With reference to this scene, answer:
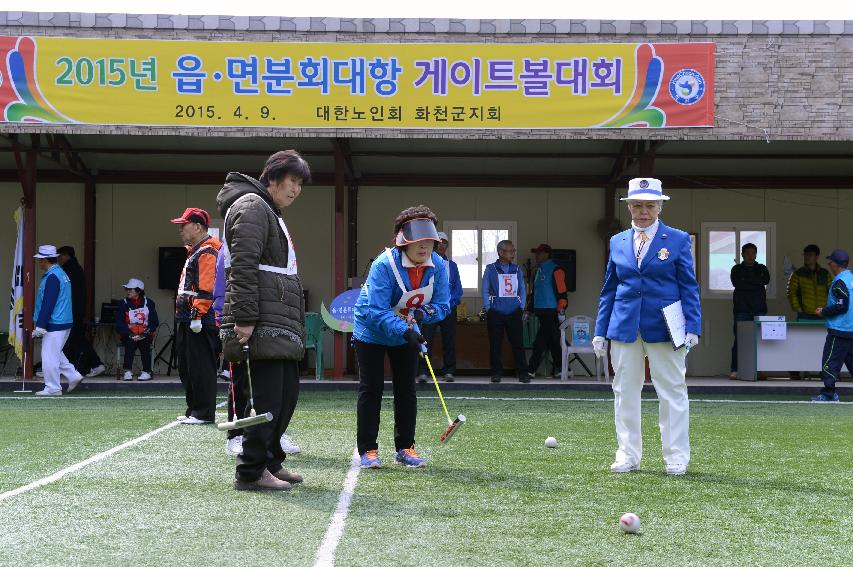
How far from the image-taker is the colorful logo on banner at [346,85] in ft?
41.3

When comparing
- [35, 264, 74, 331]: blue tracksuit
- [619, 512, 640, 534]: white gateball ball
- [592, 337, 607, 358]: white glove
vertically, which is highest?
[35, 264, 74, 331]: blue tracksuit

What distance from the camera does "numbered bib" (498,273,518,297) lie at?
14.0 meters

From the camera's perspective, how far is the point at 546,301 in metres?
15.2

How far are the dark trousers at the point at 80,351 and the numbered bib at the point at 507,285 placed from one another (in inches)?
221

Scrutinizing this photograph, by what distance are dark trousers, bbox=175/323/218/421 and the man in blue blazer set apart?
3636 mm

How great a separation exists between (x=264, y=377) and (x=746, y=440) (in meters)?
4.33

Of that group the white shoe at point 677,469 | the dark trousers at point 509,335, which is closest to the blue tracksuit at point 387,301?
the white shoe at point 677,469

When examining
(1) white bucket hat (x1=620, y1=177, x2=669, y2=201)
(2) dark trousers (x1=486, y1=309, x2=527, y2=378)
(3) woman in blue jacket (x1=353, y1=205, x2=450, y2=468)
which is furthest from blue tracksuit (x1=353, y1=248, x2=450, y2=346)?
(2) dark trousers (x1=486, y1=309, x2=527, y2=378)

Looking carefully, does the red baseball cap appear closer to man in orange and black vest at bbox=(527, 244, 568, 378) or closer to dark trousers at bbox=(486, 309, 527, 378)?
dark trousers at bbox=(486, 309, 527, 378)

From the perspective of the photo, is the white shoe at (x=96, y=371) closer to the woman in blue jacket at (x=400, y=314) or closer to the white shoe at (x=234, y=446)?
the white shoe at (x=234, y=446)

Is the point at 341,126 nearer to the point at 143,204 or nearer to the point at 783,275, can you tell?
the point at 143,204

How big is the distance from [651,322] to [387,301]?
1.58 metres

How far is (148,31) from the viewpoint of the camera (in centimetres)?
1277

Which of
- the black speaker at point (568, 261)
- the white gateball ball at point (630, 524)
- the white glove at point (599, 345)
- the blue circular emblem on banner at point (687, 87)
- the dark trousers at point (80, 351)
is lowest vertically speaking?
the white gateball ball at point (630, 524)
